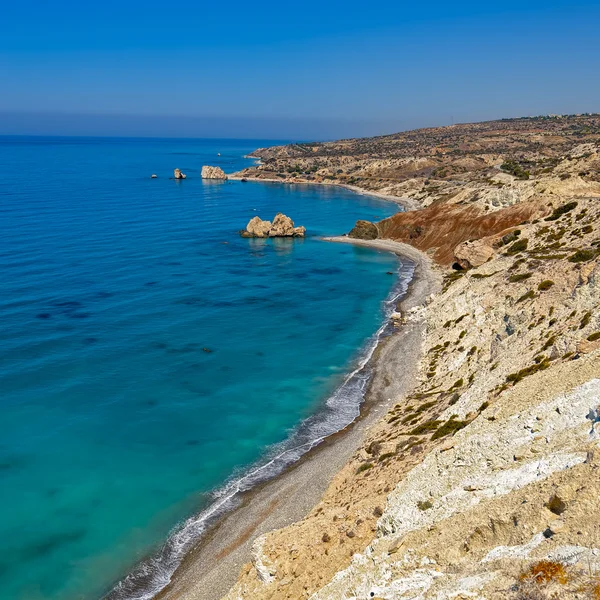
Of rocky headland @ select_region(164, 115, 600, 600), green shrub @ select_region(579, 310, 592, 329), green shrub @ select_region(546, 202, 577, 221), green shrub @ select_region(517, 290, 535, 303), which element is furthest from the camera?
green shrub @ select_region(546, 202, 577, 221)

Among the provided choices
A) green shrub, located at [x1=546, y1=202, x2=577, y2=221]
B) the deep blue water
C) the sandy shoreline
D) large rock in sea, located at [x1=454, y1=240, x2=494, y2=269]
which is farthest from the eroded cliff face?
large rock in sea, located at [x1=454, y1=240, x2=494, y2=269]

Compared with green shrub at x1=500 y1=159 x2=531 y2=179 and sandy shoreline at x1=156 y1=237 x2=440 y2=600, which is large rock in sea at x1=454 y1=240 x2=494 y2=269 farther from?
green shrub at x1=500 y1=159 x2=531 y2=179

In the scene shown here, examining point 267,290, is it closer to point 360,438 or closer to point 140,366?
point 140,366

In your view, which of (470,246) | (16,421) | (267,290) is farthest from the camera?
(267,290)

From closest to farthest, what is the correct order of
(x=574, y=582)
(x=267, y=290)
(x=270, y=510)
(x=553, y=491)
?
(x=574, y=582) < (x=553, y=491) < (x=270, y=510) < (x=267, y=290)

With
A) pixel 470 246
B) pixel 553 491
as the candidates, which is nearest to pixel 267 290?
pixel 470 246

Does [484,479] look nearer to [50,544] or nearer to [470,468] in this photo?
[470,468]

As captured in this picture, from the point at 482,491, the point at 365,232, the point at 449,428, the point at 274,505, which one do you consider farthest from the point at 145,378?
the point at 365,232
